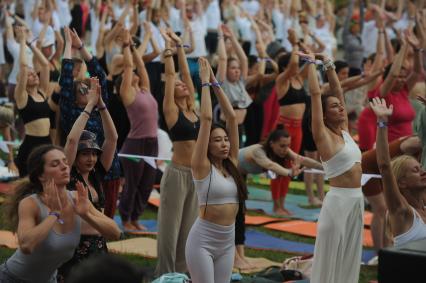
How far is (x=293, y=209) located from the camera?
13.1 meters

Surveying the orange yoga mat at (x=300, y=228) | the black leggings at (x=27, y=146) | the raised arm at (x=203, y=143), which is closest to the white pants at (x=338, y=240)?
the raised arm at (x=203, y=143)

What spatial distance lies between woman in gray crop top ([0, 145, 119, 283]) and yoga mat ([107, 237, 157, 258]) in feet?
12.9

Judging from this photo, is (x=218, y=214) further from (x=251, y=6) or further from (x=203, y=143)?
(x=251, y=6)

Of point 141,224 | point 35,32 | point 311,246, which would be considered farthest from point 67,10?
point 311,246

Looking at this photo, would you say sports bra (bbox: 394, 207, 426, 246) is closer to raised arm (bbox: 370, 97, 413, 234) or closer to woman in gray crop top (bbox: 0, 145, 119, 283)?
raised arm (bbox: 370, 97, 413, 234)

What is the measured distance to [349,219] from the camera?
741 cm

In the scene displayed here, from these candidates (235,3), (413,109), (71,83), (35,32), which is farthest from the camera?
(235,3)

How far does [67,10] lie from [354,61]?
5644 millimetres

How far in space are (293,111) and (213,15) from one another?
833cm

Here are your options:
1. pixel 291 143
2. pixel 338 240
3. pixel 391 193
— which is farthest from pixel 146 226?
pixel 391 193

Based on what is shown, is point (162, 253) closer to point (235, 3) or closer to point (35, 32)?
point (35, 32)

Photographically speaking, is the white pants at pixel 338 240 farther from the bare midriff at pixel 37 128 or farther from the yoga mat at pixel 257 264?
the bare midriff at pixel 37 128

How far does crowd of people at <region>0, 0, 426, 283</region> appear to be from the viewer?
5.94 meters

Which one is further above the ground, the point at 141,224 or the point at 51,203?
the point at 51,203
